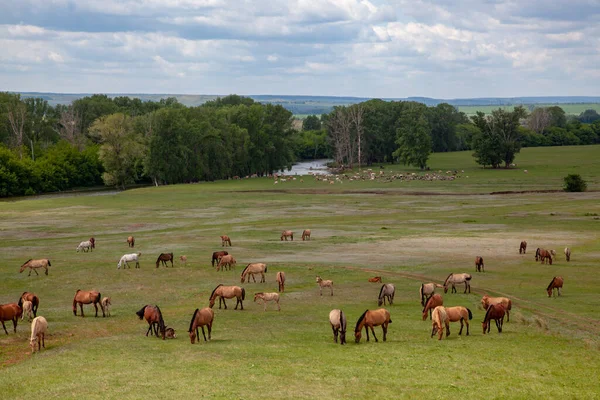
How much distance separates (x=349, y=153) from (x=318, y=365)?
16369 cm

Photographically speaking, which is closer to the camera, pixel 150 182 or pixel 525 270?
pixel 525 270

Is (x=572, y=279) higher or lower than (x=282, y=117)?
lower

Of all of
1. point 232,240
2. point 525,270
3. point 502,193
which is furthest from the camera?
point 502,193

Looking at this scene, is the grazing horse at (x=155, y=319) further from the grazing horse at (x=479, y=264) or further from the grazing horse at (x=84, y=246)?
the grazing horse at (x=84, y=246)

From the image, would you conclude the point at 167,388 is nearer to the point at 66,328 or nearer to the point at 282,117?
the point at 66,328

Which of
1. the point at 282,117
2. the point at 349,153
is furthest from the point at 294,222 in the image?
the point at 349,153

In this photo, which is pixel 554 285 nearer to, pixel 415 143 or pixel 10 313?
pixel 10 313

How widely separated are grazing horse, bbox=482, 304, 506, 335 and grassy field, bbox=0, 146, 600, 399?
0.57m

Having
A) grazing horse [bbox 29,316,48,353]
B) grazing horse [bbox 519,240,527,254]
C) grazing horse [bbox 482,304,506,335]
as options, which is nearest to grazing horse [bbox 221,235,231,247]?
grazing horse [bbox 519,240,527,254]

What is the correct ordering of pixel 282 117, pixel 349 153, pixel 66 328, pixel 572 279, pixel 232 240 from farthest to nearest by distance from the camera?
pixel 349 153 < pixel 282 117 < pixel 232 240 < pixel 572 279 < pixel 66 328

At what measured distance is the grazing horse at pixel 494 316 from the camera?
95.3 ft

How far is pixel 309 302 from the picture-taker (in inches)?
1415

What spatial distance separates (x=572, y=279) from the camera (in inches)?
1644

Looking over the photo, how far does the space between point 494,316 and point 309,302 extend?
9918 millimetres
